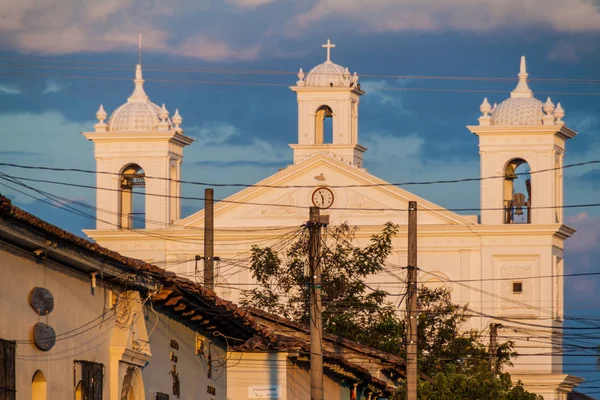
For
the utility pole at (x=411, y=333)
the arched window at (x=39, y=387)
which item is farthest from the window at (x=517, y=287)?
the arched window at (x=39, y=387)

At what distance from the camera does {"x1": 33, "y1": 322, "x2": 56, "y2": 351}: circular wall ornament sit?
18.8 meters

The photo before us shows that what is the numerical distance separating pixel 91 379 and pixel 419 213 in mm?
55144

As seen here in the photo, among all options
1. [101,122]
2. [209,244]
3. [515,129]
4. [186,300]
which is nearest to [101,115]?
[101,122]

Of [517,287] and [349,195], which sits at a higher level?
[349,195]

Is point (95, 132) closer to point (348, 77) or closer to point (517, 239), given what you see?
point (348, 77)

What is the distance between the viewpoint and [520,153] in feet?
245

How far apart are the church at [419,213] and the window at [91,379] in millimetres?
51288

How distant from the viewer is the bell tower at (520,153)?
244 ft

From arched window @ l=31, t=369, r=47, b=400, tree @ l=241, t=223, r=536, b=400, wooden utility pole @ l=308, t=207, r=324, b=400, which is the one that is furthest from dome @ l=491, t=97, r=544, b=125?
arched window @ l=31, t=369, r=47, b=400

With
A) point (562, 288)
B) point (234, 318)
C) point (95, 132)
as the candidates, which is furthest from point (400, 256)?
point (234, 318)

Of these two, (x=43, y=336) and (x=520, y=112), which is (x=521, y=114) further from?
(x=43, y=336)

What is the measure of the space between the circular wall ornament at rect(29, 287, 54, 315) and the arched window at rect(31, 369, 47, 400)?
0.61 meters

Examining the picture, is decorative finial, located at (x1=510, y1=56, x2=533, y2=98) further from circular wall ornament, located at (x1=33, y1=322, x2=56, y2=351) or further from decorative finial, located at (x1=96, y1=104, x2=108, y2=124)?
circular wall ornament, located at (x1=33, y1=322, x2=56, y2=351)

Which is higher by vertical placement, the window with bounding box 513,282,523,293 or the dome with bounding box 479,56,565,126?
the dome with bounding box 479,56,565,126
